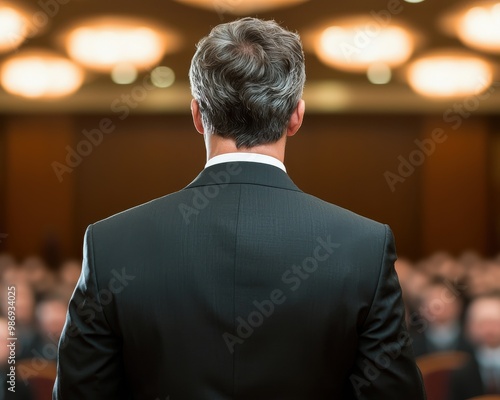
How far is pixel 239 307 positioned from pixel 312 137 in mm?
13140

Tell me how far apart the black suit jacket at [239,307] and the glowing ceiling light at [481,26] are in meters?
9.68

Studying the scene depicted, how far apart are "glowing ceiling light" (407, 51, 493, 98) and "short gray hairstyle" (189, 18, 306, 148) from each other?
1118 cm

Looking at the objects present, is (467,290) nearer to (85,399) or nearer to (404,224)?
(404,224)

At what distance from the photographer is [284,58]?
1376 mm

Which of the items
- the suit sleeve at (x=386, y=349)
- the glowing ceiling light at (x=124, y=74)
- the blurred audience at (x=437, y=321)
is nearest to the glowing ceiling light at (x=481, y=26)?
the blurred audience at (x=437, y=321)

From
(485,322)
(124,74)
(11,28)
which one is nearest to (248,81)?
(485,322)

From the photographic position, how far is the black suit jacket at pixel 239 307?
1313mm

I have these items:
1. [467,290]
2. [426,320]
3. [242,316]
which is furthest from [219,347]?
[467,290]

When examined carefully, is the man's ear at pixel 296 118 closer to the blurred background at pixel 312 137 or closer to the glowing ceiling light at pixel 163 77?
the blurred background at pixel 312 137

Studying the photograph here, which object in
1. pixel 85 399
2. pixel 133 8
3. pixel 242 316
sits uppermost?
pixel 133 8

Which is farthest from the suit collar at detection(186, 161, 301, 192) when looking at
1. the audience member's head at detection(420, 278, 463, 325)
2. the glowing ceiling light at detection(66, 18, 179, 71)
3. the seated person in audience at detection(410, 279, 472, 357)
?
the glowing ceiling light at detection(66, 18, 179, 71)

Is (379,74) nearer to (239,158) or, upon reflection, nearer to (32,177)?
(32,177)

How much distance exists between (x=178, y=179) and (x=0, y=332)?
32.8ft

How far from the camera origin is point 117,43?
451 inches
